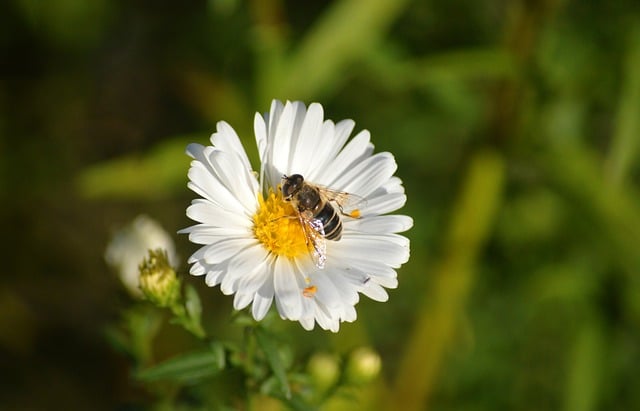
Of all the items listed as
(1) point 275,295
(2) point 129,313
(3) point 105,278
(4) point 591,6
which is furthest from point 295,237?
(3) point 105,278

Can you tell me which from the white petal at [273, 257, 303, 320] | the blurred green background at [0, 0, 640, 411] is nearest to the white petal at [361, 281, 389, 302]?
the white petal at [273, 257, 303, 320]

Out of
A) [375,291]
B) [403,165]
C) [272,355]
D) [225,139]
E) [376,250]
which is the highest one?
[403,165]

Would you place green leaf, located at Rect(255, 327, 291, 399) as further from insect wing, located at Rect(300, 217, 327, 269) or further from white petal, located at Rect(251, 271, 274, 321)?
insect wing, located at Rect(300, 217, 327, 269)

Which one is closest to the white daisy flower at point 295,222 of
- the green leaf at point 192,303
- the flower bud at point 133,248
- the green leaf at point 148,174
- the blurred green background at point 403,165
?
the green leaf at point 192,303

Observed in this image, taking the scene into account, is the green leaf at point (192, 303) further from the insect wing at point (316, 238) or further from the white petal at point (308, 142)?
the white petal at point (308, 142)

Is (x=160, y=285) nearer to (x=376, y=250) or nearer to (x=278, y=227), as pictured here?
(x=278, y=227)

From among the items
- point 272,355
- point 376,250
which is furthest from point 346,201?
point 272,355
